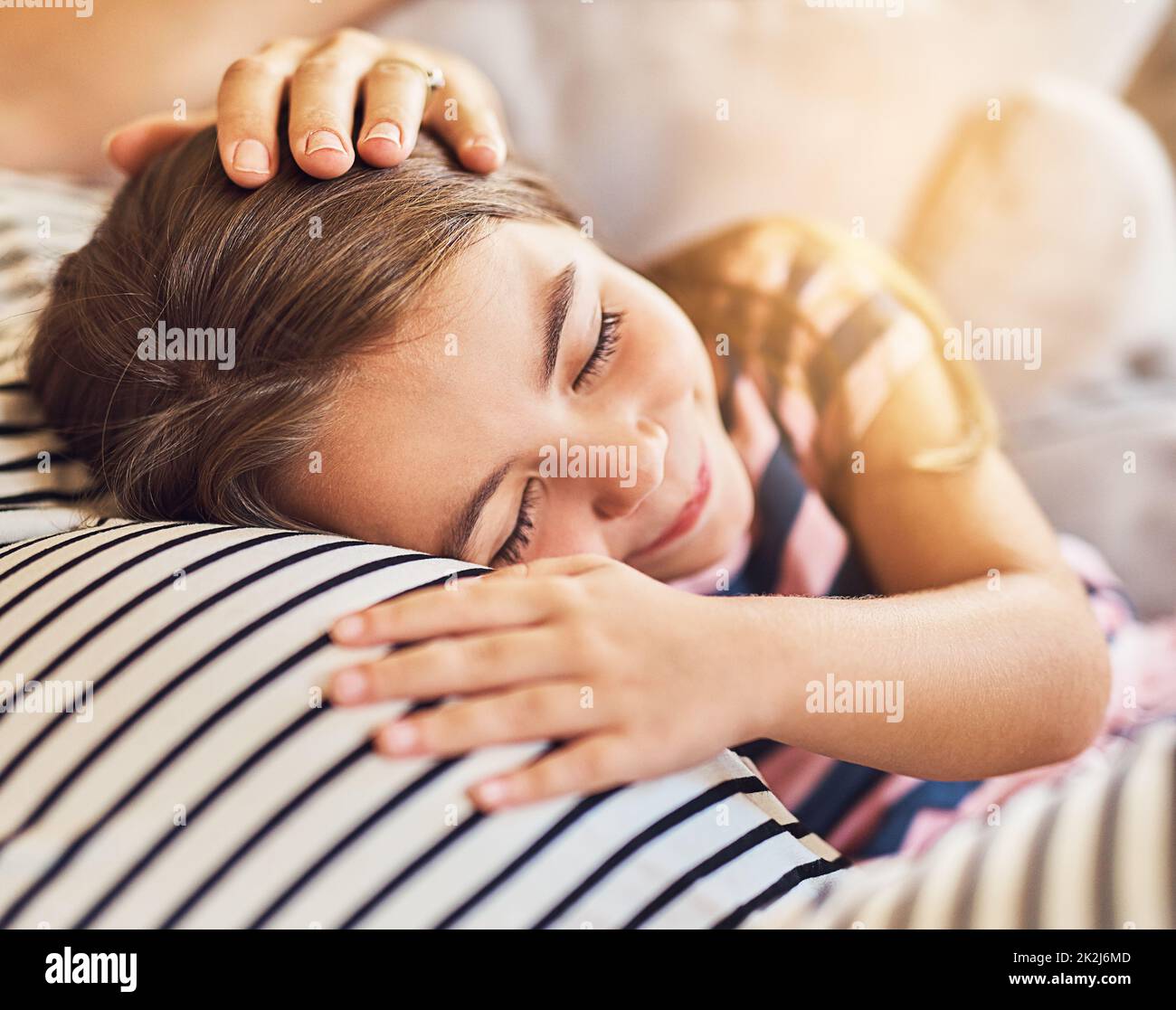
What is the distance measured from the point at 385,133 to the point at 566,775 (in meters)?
0.48

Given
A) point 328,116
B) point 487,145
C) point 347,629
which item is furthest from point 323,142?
point 347,629

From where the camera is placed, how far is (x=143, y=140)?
0.92 metres

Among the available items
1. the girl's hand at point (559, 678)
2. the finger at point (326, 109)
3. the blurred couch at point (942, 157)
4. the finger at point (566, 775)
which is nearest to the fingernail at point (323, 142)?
the finger at point (326, 109)

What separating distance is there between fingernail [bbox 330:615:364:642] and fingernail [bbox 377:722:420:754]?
0.06 m

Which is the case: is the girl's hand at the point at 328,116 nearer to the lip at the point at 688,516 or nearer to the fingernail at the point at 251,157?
the fingernail at the point at 251,157

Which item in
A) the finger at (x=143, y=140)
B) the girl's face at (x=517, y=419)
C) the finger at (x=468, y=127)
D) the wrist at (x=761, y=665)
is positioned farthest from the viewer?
the finger at (x=143, y=140)

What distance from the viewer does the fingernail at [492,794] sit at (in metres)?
0.51

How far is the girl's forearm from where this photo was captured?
592mm

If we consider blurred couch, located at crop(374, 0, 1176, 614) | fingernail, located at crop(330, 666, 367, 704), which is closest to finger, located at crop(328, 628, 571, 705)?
fingernail, located at crop(330, 666, 367, 704)

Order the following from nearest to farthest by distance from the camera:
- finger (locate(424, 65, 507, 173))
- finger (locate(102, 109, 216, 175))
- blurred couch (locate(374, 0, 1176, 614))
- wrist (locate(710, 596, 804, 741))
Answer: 1. wrist (locate(710, 596, 804, 741))
2. finger (locate(424, 65, 507, 173))
3. finger (locate(102, 109, 216, 175))
4. blurred couch (locate(374, 0, 1176, 614))

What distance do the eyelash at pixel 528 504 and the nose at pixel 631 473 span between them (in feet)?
0.16

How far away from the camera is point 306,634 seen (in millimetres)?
547

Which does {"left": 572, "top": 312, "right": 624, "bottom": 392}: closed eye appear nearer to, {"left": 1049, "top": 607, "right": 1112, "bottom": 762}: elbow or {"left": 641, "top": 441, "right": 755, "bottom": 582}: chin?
{"left": 641, "top": 441, "right": 755, "bottom": 582}: chin
